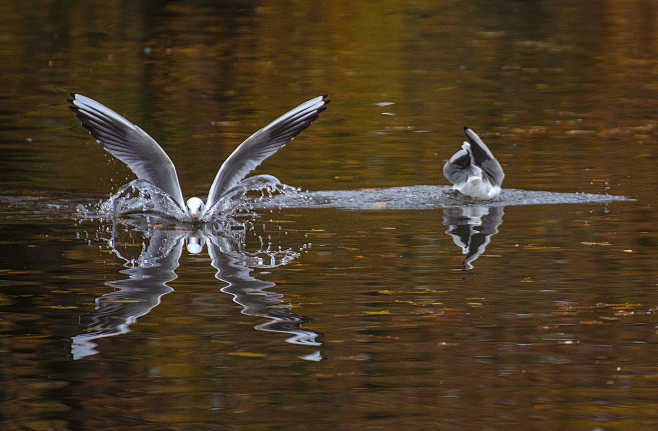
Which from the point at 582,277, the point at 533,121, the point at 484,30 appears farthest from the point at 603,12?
the point at 582,277

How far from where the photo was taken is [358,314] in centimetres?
823

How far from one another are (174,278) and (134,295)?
2.04 feet

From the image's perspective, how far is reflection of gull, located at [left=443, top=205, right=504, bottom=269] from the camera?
10516 mm

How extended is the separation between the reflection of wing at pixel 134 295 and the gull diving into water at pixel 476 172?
10.4 feet

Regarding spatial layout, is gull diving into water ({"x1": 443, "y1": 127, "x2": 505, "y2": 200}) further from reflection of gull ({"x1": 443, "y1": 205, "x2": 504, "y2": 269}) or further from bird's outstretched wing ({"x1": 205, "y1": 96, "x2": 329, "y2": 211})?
bird's outstretched wing ({"x1": 205, "y1": 96, "x2": 329, "y2": 211})

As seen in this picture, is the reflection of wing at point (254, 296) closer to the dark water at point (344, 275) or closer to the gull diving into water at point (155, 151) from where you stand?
the dark water at point (344, 275)

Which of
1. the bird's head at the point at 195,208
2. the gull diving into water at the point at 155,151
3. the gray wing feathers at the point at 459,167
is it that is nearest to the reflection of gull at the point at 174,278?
the bird's head at the point at 195,208

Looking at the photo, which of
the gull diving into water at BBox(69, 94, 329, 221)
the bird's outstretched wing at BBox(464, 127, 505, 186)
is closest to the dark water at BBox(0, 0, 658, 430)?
the gull diving into water at BBox(69, 94, 329, 221)

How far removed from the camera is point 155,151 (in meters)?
12.0

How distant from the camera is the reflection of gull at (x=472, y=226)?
10516 mm

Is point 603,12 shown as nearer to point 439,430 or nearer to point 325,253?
point 325,253

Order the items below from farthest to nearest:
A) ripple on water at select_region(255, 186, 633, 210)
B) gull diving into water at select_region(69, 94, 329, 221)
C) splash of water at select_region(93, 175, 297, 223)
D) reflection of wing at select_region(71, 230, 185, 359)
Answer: ripple on water at select_region(255, 186, 633, 210) < splash of water at select_region(93, 175, 297, 223) < gull diving into water at select_region(69, 94, 329, 221) < reflection of wing at select_region(71, 230, 185, 359)

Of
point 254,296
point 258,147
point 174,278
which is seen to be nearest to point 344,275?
point 254,296

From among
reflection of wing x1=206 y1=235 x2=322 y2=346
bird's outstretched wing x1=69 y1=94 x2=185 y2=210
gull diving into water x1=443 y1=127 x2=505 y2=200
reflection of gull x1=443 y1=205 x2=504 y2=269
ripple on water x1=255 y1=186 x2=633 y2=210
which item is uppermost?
bird's outstretched wing x1=69 y1=94 x2=185 y2=210
